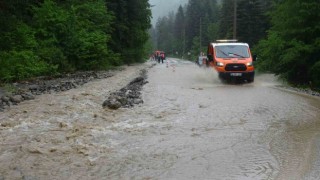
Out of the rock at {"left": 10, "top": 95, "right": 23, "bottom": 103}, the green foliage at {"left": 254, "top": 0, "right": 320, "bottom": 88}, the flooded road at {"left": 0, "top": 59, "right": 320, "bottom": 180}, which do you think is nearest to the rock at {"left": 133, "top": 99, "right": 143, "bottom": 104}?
the flooded road at {"left": 0, "top": 59, "right": 320, "bottom": 180}

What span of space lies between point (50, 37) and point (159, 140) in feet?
61.8

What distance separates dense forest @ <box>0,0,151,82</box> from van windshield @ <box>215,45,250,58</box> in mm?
8693

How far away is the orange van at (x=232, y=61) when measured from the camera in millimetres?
20703

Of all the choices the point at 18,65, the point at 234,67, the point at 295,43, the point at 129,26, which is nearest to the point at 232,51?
the point at 234,67

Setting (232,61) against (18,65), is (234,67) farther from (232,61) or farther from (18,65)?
(18,65)

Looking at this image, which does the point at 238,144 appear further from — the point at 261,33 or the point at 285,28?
the point at 261,33

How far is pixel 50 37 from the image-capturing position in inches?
1012

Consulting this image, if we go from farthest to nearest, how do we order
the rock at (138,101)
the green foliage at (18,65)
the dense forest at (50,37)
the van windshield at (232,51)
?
the van windshield at (232,51) < the dense forest at (50,37) < the green foliage at (18,65) < the rock at (138,101)

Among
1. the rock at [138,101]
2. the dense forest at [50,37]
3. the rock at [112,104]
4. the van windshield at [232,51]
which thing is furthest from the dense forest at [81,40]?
the rock at [112,104]

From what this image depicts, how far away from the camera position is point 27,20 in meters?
24.2

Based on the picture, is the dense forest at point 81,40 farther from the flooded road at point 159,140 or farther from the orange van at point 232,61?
the flooded road at point 159,140

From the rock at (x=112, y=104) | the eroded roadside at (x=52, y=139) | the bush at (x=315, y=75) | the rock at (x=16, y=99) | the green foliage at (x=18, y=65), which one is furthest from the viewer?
the bush at (x=315, y=75)

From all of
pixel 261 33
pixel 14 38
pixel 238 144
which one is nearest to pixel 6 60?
pixel 14 38

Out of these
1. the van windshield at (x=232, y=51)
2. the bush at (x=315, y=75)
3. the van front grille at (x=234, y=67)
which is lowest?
the bush at (x=315, y=75)
